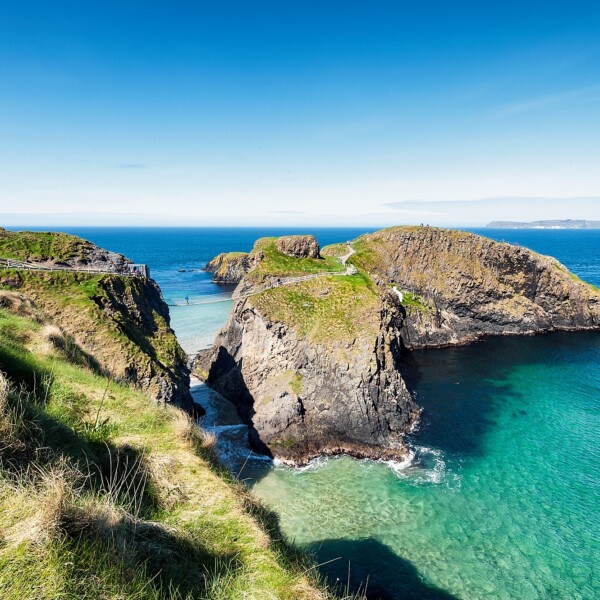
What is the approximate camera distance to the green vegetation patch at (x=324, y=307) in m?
38.1

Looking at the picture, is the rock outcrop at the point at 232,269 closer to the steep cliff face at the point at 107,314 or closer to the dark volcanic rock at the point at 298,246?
the dark volcanic rock at the point at 298,246

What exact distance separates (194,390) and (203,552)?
38.8 m

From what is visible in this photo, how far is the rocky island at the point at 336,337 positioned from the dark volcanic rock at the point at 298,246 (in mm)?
167

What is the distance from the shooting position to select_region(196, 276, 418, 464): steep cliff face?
109 feet

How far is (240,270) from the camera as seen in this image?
118 m

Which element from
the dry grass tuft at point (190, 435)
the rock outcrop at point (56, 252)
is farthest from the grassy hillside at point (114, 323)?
the dry grass tuft at point (190, 435)

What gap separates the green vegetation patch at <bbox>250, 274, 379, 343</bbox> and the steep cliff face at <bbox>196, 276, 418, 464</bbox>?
0.11 meters

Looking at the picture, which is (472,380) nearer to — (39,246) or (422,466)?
(422,466)

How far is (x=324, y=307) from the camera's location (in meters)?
41.2

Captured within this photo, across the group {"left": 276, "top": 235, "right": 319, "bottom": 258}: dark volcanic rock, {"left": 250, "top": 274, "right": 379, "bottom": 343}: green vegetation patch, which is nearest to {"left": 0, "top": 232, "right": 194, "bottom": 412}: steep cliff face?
{"left": 250, "top": 274, "right": 379, "bottom": 343}: green vegetation patch

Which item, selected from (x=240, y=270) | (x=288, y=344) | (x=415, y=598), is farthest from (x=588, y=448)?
(x=240, y=270)

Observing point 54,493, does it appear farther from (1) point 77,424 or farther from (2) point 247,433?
(2) point 247,433

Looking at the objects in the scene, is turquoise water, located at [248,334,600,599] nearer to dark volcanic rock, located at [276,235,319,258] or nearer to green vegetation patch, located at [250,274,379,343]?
green vegetation patch, located at [250,274,379,343]

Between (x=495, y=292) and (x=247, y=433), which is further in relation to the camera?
(x=495, y=292)
